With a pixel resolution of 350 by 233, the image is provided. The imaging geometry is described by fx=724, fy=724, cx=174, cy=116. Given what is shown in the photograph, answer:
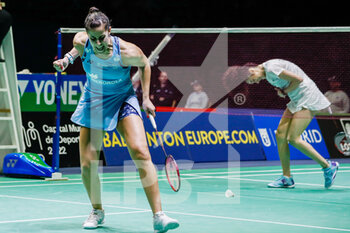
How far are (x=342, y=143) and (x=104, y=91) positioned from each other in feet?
35.0

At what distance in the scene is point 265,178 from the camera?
12023mm

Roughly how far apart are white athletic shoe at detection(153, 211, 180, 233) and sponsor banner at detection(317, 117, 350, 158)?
10.7m

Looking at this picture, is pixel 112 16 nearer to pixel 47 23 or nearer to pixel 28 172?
pixel 47 23

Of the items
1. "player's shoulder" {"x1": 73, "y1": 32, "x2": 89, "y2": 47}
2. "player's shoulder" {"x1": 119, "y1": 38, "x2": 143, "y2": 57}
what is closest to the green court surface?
"player's shoulder" {"x1": 119, "y1": 38, "x2": 143, "y2": 57}

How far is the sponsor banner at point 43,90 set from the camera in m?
12.9

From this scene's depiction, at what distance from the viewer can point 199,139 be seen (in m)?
14.9

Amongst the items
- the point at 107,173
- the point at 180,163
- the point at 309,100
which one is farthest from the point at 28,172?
the point at 309,100

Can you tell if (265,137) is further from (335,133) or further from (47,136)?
(47,136)

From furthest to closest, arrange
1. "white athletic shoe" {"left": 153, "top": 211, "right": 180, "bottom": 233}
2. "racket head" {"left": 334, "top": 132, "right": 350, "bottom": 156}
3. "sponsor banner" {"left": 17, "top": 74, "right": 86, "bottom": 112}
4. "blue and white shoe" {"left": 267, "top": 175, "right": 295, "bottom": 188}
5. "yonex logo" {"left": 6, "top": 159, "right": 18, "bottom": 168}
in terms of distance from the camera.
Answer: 1. "racket head" {"left": 334, "top": 132, "right": 350, "bottom": 156}
2. "sponsor banner" {"left": 17, "top": 74, "right": 86, "bottom": 112}
3. "yonex logo" {"left": 6, "top": 159, "right": 18, "bottom": 168}
4. "blue and white shoe" {"left": 267, "top": 175, "right": 295, "bottom": 188}
5. "white athletic shoe" {"left": 153, "top": 211, "right": 180, "bottom": 233}

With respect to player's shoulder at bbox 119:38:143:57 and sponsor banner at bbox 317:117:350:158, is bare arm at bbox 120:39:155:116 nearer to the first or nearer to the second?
player's shoulder at bbox 119:38:143:57

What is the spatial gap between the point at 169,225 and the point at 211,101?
1019 cm

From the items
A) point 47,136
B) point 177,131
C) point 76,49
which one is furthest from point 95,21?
point 177,131

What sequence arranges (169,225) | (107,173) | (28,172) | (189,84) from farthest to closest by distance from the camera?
(189,84) < (107,173) < (28,172) < (169,225)

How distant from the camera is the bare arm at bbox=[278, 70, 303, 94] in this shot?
9953 millimetres
